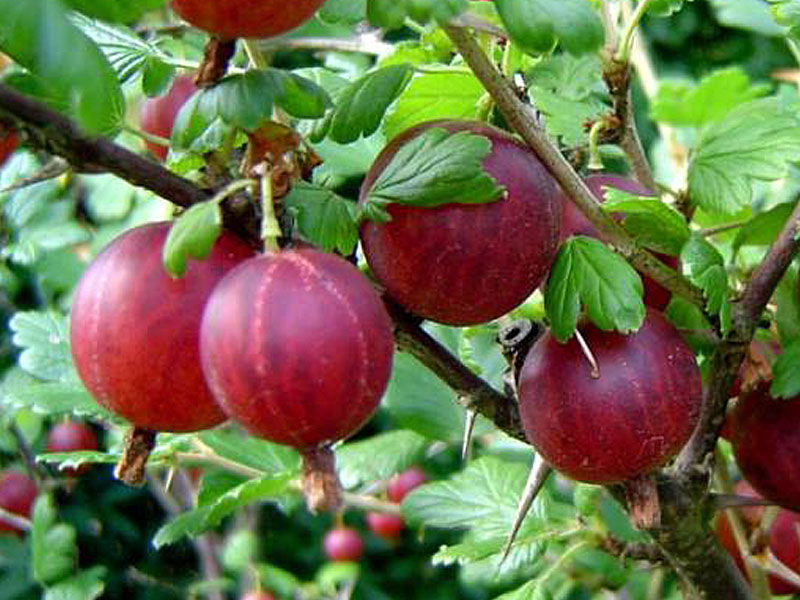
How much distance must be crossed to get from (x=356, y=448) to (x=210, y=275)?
0.73 meters

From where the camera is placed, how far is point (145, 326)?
582 millimetres

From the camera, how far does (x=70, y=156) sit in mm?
575

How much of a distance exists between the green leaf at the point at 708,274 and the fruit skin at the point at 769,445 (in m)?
0.13

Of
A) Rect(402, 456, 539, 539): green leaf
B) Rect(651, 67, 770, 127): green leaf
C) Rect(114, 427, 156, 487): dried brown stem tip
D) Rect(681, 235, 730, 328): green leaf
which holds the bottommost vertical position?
Rect(402, 456, 539, 539): green leaf

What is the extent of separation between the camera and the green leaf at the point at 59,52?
45 centimetres

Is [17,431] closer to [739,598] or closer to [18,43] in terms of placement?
[739,598]

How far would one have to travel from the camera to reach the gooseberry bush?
1.83ft

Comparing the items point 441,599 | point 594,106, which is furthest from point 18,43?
point 441,599

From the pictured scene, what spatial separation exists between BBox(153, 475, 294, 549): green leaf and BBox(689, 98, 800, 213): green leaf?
332mm

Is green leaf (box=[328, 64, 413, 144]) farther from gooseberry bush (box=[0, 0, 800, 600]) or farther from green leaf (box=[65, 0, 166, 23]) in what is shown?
green leaf (box=[65, 0, 166, 23])

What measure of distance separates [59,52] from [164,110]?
0.59 meters

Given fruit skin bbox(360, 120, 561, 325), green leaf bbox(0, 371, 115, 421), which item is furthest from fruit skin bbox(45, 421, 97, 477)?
fruit skin bbox(360, 120, 561, 325)

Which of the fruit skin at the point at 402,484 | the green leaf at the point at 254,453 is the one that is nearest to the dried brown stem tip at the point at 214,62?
the green leaf at the point at 254,453

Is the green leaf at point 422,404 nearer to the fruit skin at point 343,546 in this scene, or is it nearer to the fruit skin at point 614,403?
the fruit skin at point 614,403
